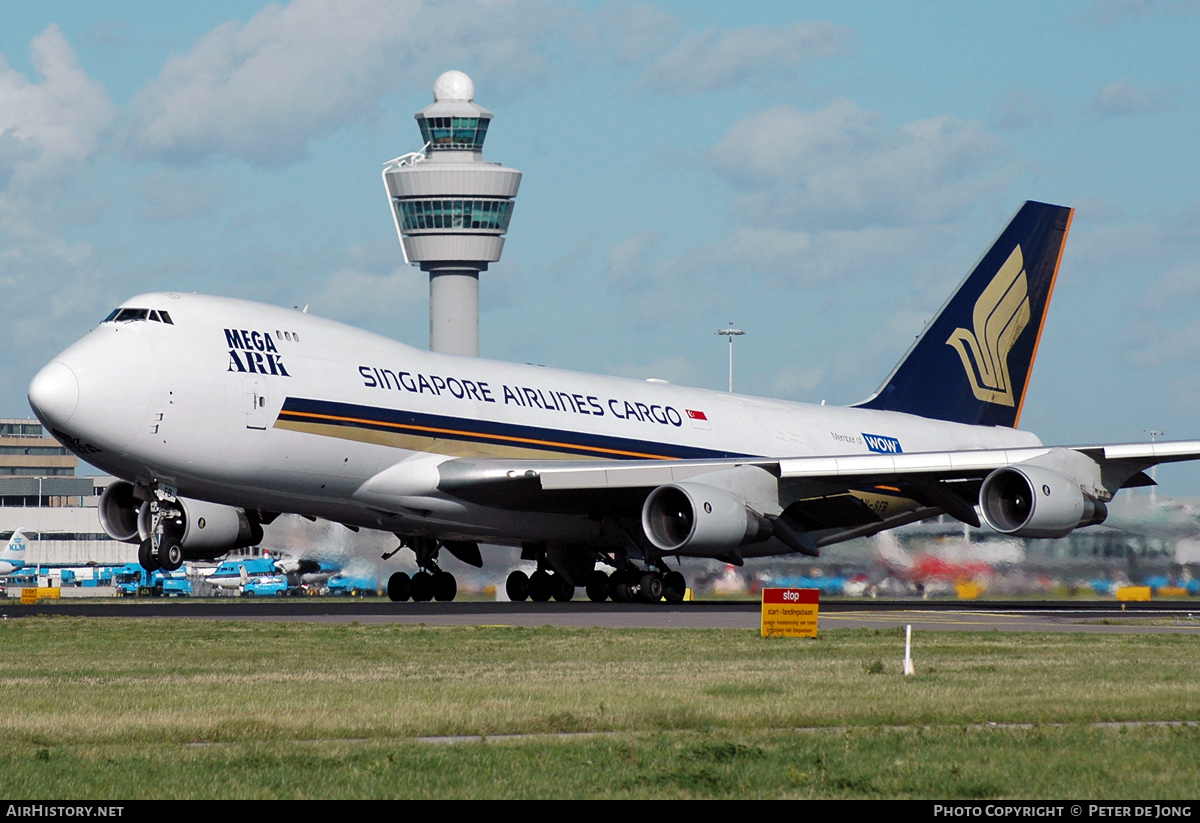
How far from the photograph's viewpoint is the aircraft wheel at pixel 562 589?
121 feet

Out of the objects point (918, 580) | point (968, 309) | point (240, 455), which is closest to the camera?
point (240, 455)

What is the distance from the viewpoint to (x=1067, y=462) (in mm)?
33125

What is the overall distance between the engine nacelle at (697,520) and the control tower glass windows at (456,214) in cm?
8836

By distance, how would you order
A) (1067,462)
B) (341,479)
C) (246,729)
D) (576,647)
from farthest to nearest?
(1067,462) < (341,479) < (576,647) < (246,729)

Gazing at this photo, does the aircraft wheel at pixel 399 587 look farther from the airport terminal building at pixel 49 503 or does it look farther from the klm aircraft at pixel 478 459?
the airport terminal building at pixel 49 503

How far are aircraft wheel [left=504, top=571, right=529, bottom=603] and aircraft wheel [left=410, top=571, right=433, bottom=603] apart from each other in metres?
2.14

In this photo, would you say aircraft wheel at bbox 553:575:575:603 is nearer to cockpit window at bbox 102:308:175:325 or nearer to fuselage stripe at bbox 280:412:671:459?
fuselage stripe at bbox 280:412:671:459

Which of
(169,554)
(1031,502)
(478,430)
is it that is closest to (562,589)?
(478,430)

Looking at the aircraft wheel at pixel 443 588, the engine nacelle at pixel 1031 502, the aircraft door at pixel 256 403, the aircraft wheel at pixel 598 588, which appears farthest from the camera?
the aircraft wheel at pixel 443 588

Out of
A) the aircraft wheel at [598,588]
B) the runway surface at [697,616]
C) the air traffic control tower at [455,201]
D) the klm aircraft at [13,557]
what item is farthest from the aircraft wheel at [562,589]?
the air traffic control tower at [455,201]

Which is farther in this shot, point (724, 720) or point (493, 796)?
point (724, 720)

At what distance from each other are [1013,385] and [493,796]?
1500 inches
